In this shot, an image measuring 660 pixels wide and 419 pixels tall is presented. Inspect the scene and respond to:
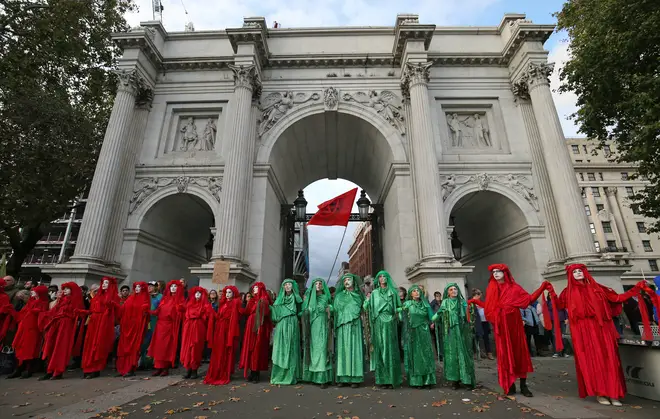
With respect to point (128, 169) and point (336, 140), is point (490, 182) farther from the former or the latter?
point (128, 169)

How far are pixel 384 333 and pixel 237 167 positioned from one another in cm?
840

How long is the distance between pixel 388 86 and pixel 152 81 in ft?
34.4

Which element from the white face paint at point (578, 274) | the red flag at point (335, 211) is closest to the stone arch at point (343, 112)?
the red flag at point (335, 211)

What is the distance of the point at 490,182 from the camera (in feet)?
41.9

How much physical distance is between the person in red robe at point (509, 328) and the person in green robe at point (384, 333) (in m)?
1.64

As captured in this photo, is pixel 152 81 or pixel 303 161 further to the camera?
pixel 303 161

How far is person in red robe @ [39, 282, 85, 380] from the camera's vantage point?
274 inches

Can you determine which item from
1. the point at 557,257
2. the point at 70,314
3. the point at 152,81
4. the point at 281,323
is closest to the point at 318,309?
the point at 281,323

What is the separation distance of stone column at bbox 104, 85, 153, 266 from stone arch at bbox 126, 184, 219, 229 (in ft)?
1.07

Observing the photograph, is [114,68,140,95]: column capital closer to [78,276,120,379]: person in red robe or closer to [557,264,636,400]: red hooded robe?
[78,276,120,379]: person in red robe

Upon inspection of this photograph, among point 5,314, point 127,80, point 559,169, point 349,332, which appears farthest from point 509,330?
point 127,80

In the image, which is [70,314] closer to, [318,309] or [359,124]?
[318,309]

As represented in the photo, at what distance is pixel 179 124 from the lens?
14555mm

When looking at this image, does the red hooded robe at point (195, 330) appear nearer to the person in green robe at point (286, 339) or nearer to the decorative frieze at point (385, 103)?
the person in green robe at point (286, 339)
